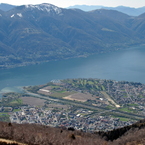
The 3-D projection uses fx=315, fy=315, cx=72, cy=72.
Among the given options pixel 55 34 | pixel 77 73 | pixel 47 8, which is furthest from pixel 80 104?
pixel 47 8

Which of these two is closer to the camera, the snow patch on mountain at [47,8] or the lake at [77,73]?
the lake at [77,73]

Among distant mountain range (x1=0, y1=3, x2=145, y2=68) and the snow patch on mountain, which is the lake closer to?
distant mountain range (x1=0, y1=3, x2=145, y2=68)

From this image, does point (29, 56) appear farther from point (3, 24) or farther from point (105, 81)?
point (105, 81)

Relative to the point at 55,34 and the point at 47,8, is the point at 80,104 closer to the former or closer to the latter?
the point at 55,34

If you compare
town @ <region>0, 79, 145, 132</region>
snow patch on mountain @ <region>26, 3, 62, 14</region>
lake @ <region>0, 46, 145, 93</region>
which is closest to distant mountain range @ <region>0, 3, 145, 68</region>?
snow patch on mountain @ <region>26, 3, 62, 14</region>

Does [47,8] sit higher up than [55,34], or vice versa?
[47,8]

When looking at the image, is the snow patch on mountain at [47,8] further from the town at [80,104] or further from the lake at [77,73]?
the town at [80,104]

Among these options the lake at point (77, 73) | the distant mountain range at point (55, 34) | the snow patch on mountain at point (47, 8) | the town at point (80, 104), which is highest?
the snow patch on mountain at point (47, 8)

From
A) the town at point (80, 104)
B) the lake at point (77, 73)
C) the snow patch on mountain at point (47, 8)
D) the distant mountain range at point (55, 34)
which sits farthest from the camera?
the snow patch on mountain at point (47, 8)

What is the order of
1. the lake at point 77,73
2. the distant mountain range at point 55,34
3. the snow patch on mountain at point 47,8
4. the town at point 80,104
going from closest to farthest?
the town at point 80,104
the lake at point 77,73
the distant mountain range at point 55,34
the snow patch on mountain at point 47,8


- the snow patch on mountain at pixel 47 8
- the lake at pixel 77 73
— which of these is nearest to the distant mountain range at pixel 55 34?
the snow patch on mountain at pixel 47 8
